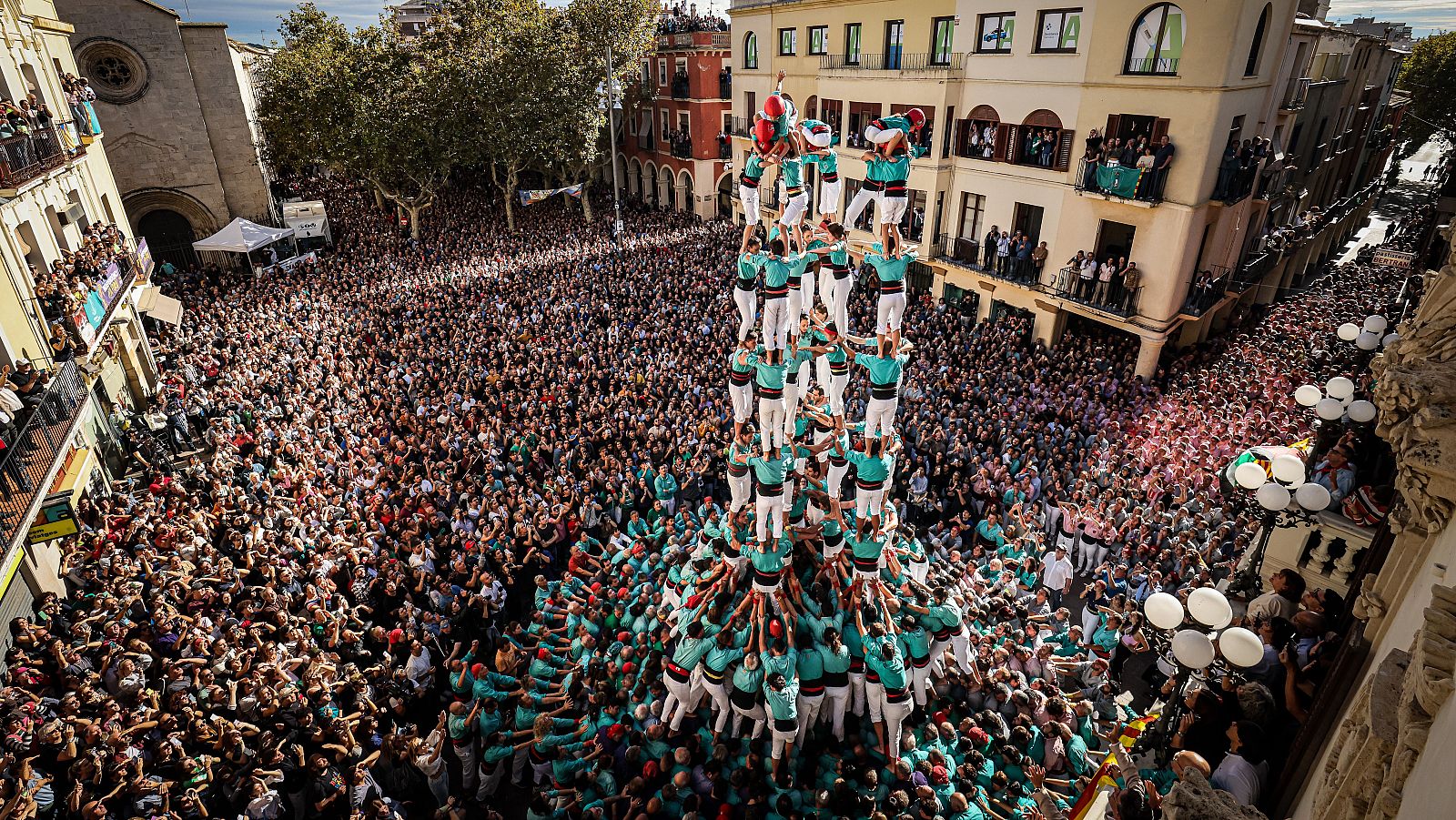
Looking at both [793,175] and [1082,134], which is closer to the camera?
[793,175]

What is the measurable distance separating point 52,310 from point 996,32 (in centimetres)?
2118

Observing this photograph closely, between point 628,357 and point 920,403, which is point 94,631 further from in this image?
point 920,403

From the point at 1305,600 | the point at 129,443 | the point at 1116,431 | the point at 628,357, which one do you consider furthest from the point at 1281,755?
the point at 129,443

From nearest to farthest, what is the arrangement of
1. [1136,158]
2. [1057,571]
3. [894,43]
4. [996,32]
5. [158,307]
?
[1057,571] → [1136,158] → [158,307] → [996,32] → [894,43]

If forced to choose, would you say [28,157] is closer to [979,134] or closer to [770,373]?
[770,373]

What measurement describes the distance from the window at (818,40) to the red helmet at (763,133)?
748 inches

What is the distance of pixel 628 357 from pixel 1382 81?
3162 centimetres

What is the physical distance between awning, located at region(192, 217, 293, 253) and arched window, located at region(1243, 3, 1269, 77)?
27524mm

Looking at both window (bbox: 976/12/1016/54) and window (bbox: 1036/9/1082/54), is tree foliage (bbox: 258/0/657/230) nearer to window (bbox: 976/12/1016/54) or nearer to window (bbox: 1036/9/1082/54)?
window (bbox: 976/12/1016/54)

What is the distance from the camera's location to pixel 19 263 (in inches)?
488

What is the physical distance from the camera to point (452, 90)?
28.2m

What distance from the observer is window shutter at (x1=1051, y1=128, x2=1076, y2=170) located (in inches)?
693

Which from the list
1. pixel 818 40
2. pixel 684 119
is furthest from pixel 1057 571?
pixel 684 119

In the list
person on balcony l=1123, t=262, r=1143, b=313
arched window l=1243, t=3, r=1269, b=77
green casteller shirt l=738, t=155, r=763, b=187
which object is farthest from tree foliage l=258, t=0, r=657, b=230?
green casteller shirt l=738, t=155, r=763, b=187
